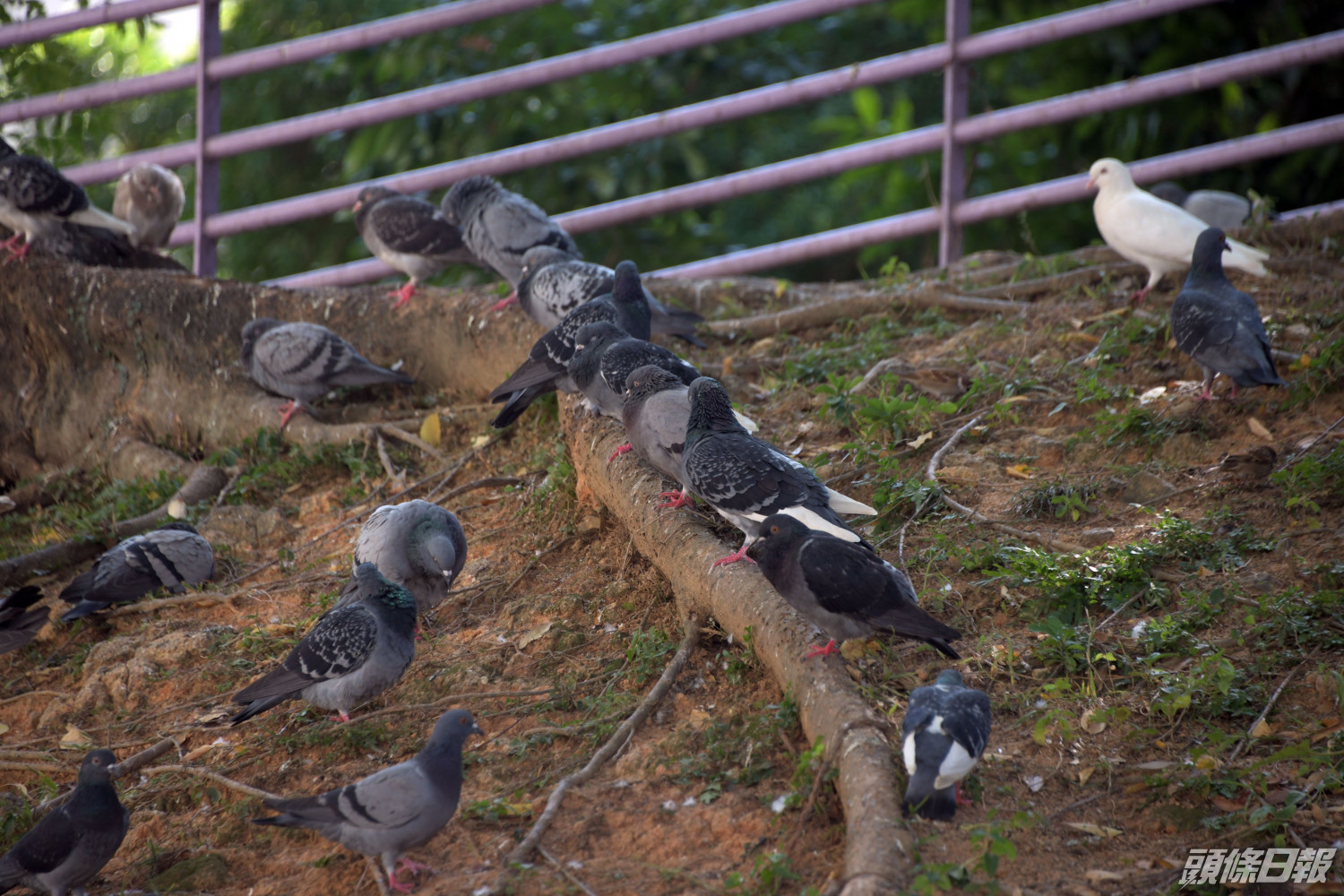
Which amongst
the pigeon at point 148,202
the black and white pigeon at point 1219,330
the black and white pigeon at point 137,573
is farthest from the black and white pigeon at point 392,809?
the pigeon at point 148,202

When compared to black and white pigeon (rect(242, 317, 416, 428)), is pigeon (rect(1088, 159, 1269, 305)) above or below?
below

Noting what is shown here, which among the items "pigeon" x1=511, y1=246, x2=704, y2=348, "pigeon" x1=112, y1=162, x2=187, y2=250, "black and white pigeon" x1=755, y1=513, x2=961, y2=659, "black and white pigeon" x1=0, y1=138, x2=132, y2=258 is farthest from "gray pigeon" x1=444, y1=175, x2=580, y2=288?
"black and white pigeon" x1=755, y1=513, x2=961, y2=659

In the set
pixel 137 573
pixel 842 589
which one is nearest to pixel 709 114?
pixel 137 573

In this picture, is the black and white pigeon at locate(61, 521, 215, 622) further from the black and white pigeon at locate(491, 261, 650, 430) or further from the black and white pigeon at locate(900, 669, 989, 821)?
the black and white pigeon at locate(900, 669, 989, 821)

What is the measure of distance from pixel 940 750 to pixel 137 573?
4.01 meters

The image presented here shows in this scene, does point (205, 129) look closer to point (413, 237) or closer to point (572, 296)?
point (413, 237)

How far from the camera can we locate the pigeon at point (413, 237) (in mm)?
7043

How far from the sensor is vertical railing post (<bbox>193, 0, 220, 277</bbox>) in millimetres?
8039

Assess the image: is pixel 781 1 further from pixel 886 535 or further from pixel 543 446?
pixel 886 535

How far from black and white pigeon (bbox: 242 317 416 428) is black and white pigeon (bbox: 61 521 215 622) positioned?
4.08 ft

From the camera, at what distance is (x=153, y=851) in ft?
11.4

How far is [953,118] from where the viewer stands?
24.9 feet

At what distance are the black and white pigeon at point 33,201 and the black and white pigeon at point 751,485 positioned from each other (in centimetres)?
496

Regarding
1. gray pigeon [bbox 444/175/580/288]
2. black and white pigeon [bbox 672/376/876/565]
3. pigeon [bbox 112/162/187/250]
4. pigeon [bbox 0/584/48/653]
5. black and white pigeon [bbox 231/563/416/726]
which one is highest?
pigeon [bbox 112/162/187/250]
